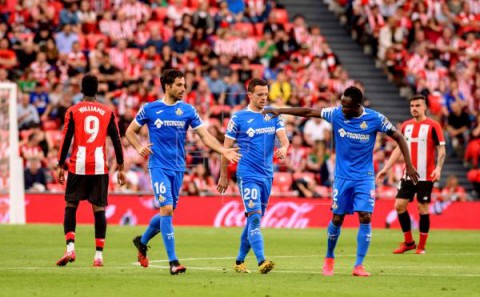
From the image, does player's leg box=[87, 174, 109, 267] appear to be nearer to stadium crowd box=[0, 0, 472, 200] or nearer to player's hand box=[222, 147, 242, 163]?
player's hand box=[222, 147, 242, 163]

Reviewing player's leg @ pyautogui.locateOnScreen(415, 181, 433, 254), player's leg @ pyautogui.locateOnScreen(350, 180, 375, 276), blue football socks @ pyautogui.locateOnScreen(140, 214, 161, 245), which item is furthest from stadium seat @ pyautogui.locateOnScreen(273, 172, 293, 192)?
player's leg @ pyautogui.locateOnScreen(350, 180, 375, 276)

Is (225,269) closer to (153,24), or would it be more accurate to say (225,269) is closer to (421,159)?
(421,159)

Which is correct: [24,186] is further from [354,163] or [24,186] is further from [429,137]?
[354,163]

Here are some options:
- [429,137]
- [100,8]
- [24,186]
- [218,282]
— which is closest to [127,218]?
[24,186]

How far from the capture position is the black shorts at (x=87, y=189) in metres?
17.4

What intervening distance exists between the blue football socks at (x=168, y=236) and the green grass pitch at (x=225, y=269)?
0.93 feet

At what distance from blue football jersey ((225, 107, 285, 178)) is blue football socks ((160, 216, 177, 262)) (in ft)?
3.86

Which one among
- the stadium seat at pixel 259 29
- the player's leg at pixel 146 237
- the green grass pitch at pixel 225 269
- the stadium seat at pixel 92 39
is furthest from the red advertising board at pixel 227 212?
the player's leg at pixel 146 237

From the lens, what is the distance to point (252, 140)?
16375 mm

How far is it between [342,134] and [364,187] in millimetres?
750

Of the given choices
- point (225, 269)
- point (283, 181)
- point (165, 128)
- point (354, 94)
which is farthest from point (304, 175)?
point (354, 94)

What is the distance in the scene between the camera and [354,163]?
15953 mm

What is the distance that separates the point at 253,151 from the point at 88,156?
254cm

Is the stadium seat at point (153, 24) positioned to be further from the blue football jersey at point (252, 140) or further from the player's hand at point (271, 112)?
the player's hand at point (271, 112)
